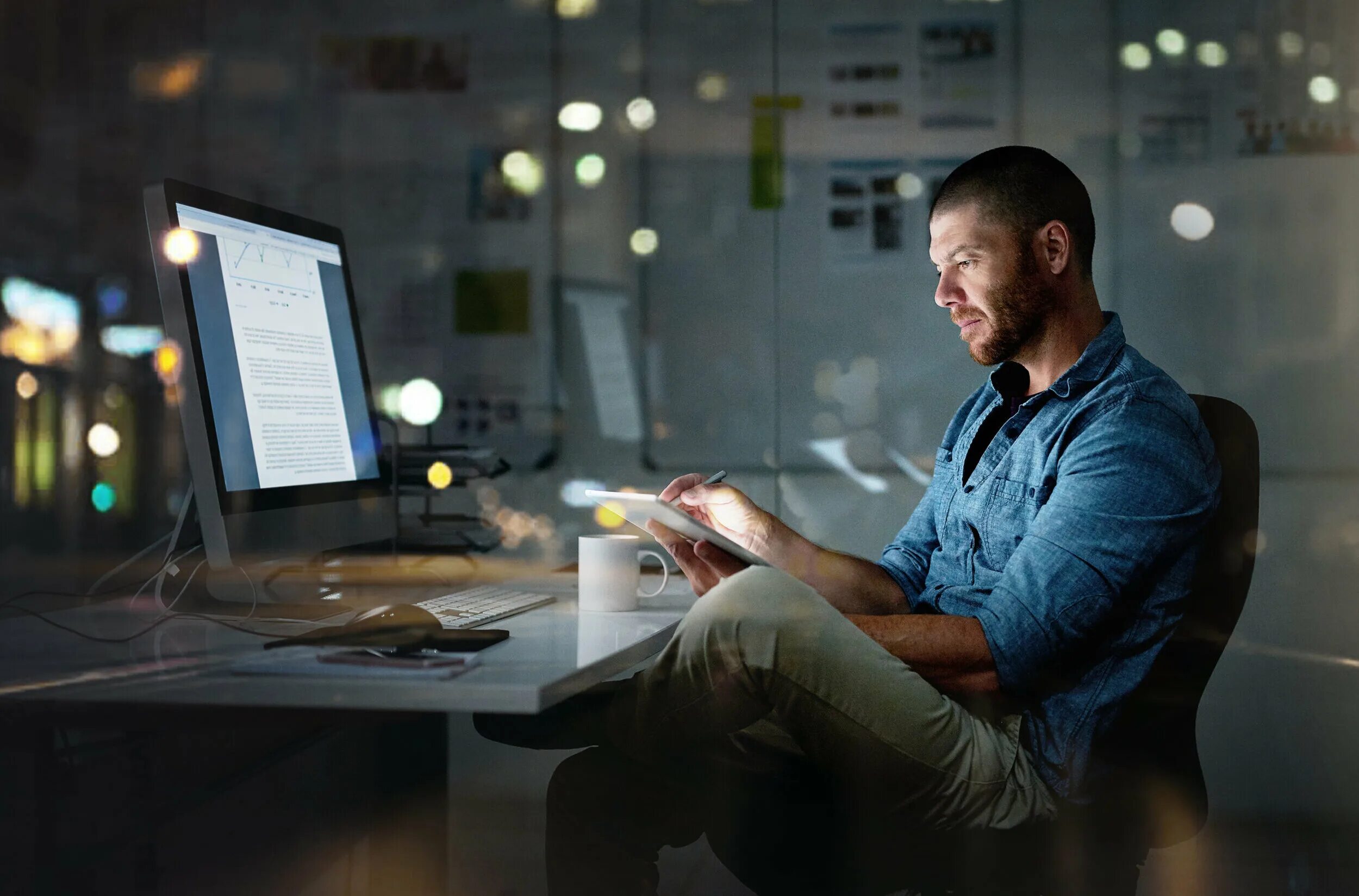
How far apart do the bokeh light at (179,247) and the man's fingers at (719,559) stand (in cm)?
69

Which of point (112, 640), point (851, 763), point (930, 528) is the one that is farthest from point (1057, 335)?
point (112, 640)

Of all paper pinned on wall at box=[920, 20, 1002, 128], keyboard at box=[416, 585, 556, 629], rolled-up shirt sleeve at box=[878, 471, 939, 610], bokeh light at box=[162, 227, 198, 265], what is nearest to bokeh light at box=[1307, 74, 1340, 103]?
paper pinned on wall at box=[920, 20, 1002, 128]

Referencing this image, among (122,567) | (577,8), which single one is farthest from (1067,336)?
(577,8)

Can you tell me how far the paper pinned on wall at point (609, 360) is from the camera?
7.49 ft

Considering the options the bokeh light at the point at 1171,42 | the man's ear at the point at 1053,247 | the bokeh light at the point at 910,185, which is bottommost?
the man's ear at the point at 1053,247

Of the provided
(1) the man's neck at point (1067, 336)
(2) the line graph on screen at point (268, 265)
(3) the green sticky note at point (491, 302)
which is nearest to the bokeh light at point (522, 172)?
(3) the green sticky note at point (491, 302)

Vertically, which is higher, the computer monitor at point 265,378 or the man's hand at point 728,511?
the computer monitor at point 265,378

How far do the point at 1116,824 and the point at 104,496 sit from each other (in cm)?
184

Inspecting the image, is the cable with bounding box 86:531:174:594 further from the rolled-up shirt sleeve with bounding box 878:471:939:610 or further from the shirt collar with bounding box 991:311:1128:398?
the shirt collar with bounding box 991:311:1128:398

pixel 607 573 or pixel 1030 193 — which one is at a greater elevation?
pixel 1030 193

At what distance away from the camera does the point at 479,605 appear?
125cm

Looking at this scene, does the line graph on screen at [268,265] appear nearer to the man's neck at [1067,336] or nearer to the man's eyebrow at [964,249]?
the man's eyebrow at [964,249]

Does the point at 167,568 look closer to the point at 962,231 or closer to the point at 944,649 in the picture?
the point at 944,649

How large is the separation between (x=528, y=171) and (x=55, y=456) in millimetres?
1136
